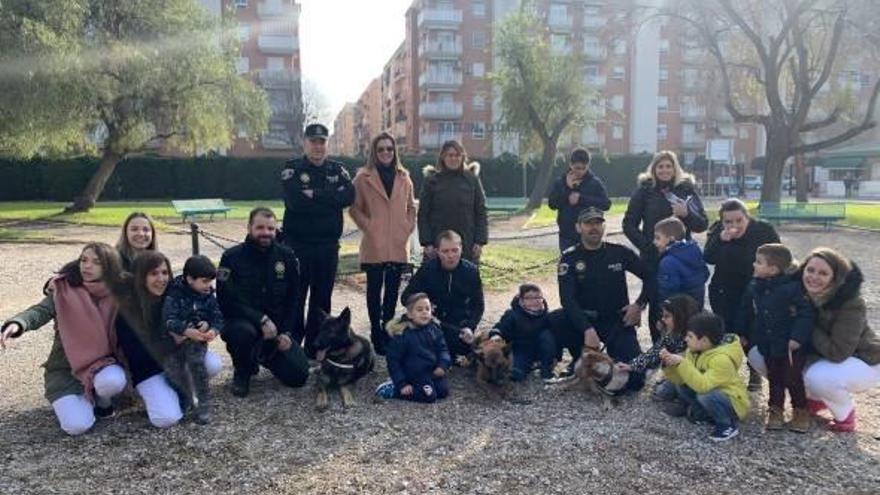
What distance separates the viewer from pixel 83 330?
14.3 ft

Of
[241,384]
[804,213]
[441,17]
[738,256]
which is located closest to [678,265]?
[738,256]

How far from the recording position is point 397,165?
19.6 feet

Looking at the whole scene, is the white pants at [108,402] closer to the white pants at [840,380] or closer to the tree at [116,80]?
the white pants at [840,380]

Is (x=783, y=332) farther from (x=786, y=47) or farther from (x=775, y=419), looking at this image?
(x=786, y=47)

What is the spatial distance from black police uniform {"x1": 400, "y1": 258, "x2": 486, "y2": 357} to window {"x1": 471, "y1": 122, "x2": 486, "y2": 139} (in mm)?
53618

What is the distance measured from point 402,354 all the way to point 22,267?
997cm

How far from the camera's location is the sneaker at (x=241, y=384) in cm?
493

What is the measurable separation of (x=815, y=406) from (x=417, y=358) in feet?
9.07

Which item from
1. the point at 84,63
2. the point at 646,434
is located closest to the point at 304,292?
the point at 646,434

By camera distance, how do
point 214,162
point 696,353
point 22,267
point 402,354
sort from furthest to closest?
point 214,162, point 22,267, point 402,354, point 696,353

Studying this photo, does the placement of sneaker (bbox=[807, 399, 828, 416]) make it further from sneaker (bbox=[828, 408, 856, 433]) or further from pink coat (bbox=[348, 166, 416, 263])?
pink coat (bbox=[348, 166, 416, 263])

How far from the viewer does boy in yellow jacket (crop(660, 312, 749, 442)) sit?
14.0ft

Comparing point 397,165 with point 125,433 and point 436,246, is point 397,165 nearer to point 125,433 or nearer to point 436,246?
point 436,246

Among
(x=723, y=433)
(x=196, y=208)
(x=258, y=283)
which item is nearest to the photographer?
(x=723, y=433)
